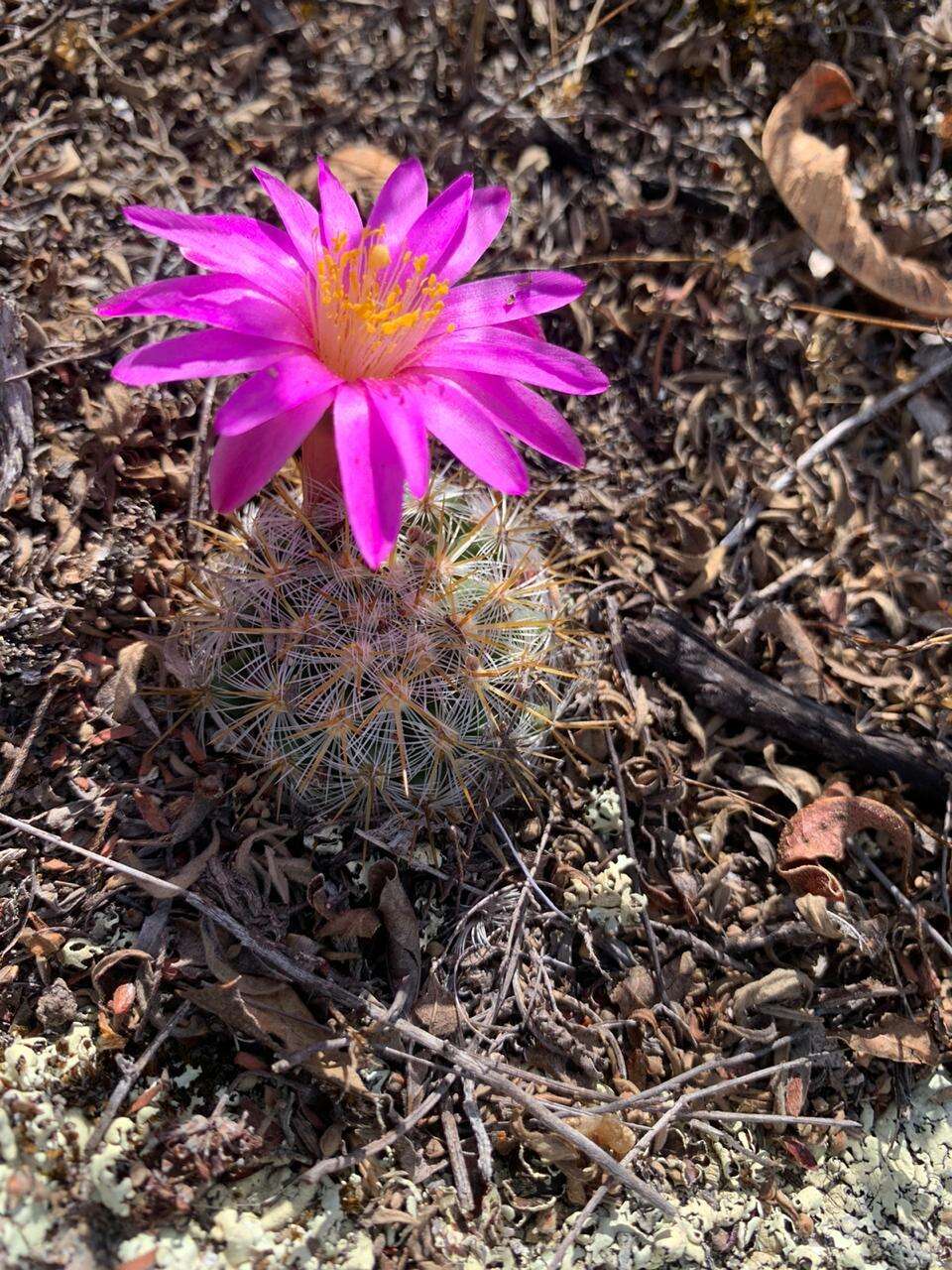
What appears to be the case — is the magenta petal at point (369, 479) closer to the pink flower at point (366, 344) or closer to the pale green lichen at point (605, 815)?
the pink flower at point (366, 344)

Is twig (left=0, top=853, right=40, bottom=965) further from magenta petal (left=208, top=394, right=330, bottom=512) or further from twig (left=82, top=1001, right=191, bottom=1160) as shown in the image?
magenta petal (left=208, top=394, right=330, bottom=512)

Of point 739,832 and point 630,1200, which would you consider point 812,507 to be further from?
point 630,1200

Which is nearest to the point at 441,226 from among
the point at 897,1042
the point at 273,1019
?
the point at 273,1019

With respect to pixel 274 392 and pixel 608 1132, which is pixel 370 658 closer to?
pixel 274 392

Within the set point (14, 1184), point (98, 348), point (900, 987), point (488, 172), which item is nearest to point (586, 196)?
point (488, 172)

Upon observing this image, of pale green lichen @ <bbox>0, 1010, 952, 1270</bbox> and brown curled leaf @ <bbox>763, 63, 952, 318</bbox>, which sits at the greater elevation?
brown curled leaf @ <bbox>763, 63, 952, 318</bbox>

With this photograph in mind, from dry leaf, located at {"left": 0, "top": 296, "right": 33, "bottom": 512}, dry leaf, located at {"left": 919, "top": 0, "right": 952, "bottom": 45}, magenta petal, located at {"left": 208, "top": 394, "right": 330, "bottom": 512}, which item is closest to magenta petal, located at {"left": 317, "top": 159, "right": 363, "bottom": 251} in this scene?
magenta petal, located at {"left": 208, "top": 394, "right": 330, "bottom": 512}

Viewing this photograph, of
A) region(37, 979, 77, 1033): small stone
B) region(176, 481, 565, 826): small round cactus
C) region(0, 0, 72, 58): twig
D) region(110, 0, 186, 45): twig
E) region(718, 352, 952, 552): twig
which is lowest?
region(718, 352, 952, 552): twig
